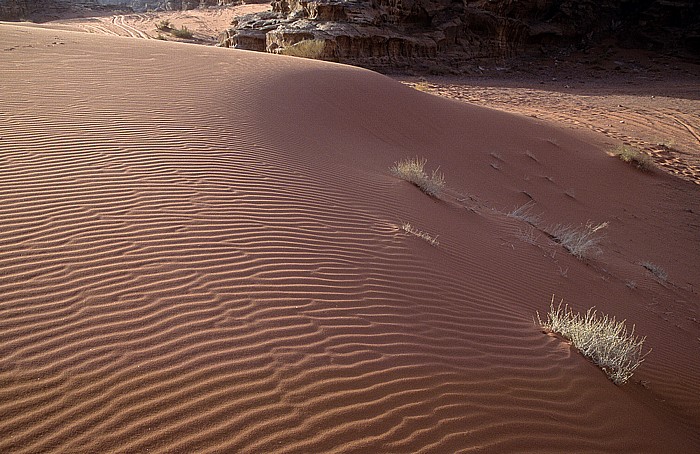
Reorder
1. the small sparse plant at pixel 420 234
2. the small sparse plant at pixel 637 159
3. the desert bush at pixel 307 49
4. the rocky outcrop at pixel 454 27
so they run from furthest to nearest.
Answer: the rocky outcrop at pixel 454 27, the desert bush at pixel 307 49, the small sparse plant at pixel 637 159, the small sparse plant at pixel 420 234

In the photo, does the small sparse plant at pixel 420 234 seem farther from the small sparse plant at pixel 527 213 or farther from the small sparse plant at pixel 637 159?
the small sparse plant at pixel 637 159

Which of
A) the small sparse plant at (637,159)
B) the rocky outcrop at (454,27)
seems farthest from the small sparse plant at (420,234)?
the rocky outcrop at (454,27)

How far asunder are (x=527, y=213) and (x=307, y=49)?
14235 mm

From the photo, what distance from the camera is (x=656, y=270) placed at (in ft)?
21.8

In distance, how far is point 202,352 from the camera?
2.41 m

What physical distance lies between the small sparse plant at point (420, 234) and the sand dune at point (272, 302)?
0.42 ft

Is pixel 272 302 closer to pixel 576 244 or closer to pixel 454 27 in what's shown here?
pixel 576 244

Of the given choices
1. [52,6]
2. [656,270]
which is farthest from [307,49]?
[52,6]

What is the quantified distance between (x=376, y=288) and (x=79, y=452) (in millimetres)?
2172

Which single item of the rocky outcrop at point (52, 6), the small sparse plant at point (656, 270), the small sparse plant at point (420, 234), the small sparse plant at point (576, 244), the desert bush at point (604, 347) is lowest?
the small sparse plant at point (656, 270)

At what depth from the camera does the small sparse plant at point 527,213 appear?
694cm

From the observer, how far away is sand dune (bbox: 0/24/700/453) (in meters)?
2.14

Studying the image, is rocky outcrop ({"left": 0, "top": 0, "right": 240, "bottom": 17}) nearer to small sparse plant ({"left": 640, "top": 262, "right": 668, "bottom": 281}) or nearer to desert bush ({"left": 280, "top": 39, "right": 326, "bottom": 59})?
desert bush ({"left": 280, "top": 39, "right": 326, "bottom": 59})

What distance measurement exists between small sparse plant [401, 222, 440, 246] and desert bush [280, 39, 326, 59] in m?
16.1
